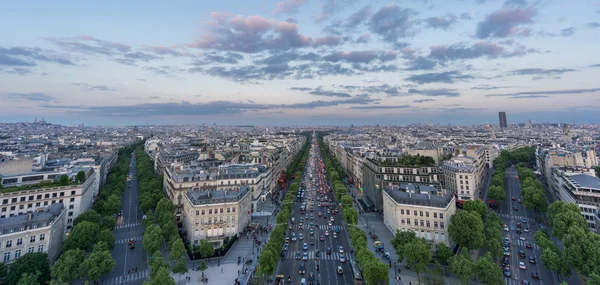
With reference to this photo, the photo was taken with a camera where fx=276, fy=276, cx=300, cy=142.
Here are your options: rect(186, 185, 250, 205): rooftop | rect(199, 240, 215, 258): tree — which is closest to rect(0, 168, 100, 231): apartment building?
rect(186, 185, 250, 205): rooftop

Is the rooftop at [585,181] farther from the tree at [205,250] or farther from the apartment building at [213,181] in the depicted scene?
the tree at [205,250]

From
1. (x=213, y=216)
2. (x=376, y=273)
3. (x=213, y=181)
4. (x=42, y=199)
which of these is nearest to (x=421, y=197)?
(x=376, y=273)

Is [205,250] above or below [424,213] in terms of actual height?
below

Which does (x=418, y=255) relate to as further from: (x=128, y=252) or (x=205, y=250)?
(x=128, y=252)

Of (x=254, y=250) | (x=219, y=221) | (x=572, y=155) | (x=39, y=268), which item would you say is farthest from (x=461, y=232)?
(x=572, y=155)

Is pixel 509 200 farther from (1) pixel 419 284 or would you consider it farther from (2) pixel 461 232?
(1) pixel 419 284

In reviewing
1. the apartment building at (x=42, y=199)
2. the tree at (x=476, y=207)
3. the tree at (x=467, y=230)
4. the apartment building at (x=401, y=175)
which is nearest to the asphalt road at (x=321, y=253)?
the apartment building at (x=401, y=175)
